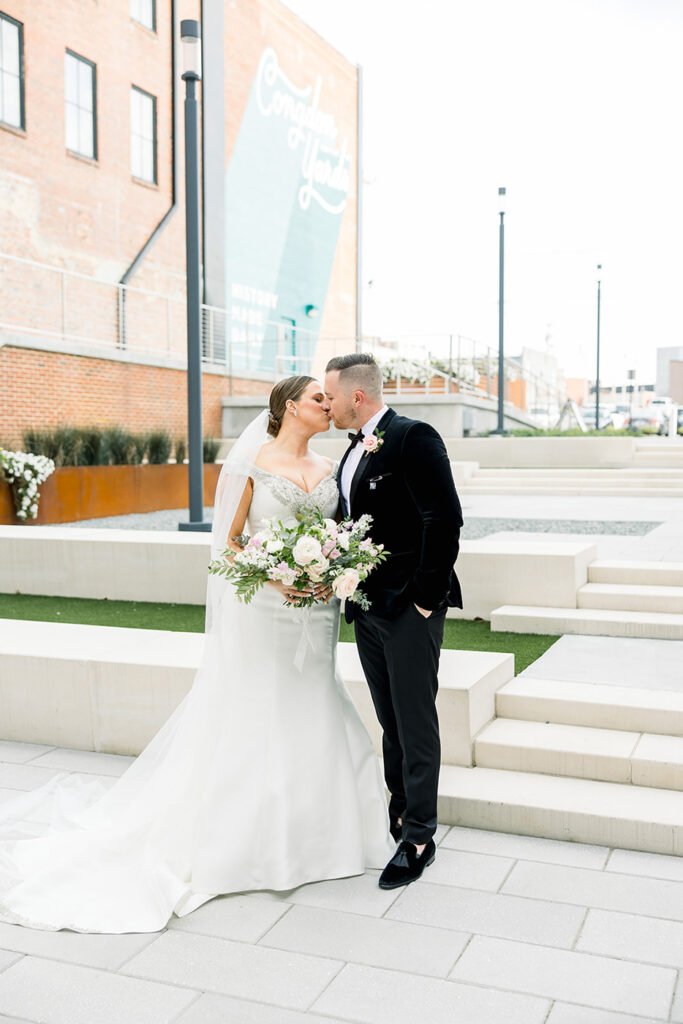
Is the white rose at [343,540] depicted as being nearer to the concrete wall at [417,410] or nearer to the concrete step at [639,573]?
the concrete step at [639,573]

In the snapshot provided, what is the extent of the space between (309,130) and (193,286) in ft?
70.8

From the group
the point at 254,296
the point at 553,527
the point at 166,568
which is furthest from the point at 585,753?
the point at 254,296

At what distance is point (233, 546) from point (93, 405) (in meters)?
14.1

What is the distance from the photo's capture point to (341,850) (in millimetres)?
4156

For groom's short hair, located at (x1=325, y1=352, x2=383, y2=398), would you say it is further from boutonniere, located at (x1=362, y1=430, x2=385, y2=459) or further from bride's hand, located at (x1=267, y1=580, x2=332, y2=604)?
bride's hand, located at (x1=267, y1=580, x2=332, y2=604)

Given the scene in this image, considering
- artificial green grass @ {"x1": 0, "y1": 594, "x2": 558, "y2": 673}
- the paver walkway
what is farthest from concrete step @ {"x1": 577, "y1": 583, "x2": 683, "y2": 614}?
the paver walkway

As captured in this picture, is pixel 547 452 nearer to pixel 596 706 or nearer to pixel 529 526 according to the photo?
pixel 529 526

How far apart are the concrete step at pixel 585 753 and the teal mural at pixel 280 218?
755 inches

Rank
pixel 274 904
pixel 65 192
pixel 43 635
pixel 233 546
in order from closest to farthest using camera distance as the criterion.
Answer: pixel 274 904, pixel 233 546, pixel 43 635, pixel 65 192

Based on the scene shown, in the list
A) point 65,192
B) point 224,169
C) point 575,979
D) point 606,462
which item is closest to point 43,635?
point 575,979

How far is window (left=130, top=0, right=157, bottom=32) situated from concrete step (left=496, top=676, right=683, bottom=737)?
73.6ft

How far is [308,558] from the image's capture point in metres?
3.84

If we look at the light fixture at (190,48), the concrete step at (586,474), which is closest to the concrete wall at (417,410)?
the concrete step at (586,474)

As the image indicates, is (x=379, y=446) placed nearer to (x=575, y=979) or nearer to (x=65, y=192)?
(x=575, y=979)
